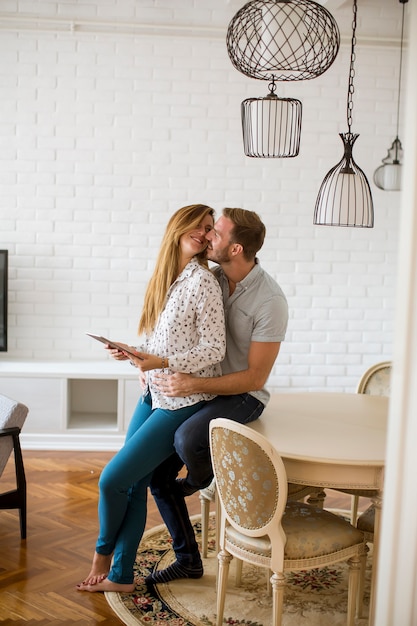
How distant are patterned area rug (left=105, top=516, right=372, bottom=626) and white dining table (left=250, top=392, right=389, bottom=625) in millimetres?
411

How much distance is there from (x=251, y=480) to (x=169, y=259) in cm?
98

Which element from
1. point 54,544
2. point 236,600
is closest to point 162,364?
point 236,600

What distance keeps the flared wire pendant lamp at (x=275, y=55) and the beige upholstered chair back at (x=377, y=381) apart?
1.25 metres

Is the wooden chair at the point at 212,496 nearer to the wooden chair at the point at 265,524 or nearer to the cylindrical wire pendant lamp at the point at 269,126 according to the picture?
the wooden chair at the point at 265,524

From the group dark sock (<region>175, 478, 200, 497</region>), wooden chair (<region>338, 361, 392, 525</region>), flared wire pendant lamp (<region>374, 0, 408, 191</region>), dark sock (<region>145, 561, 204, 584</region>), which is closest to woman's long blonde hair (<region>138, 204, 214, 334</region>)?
dark sock (<region>175, 478, 200, 497</region>)

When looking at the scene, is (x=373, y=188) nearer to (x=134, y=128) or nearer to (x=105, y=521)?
(x=134, y=128)

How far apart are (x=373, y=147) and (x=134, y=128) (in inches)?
66.5

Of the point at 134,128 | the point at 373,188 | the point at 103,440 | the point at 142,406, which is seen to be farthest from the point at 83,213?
the point at 142,406

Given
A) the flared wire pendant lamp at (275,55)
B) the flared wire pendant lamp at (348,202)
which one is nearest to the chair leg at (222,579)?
the flared wire pendant lamp at (348,202)

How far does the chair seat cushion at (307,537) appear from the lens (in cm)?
259

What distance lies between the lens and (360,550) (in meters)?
2.72

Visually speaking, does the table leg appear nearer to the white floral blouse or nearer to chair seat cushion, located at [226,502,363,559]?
chair seat cushion, located at [226,502,363,559]

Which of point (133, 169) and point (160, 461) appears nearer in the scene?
point (160, 461)

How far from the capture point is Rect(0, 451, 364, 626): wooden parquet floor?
293 centimetres
